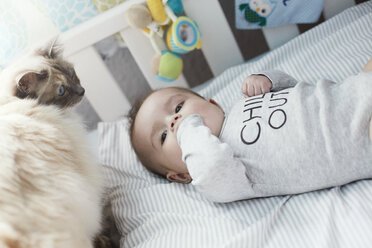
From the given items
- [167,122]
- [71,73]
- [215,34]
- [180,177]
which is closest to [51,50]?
[71,73]

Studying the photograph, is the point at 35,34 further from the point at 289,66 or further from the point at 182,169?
the point at 289,66

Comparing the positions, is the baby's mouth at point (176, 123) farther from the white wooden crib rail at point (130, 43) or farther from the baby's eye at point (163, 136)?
the white wooden crib rail at point (130, 43)

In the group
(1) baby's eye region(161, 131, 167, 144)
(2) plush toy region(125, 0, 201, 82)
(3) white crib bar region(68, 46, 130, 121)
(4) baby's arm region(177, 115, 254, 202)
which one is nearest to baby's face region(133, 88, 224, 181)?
(1) baby's eye region(161, 131, 167, 144)

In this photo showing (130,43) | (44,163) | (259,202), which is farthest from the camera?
(130,43)

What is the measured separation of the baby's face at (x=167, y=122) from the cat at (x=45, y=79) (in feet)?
0.62

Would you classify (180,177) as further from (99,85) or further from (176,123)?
(99,85)

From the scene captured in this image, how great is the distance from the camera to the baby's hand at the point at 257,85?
962 millimetres

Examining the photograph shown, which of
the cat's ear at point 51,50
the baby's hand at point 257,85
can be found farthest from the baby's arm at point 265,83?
the cat's ear at point 51,50

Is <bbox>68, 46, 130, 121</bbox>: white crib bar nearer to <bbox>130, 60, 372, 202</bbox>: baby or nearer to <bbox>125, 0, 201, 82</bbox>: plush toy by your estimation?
<bbox>125, 0, 201, 82</bbox>: plush toy

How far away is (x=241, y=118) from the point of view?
877 mm

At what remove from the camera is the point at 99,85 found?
1336 mm


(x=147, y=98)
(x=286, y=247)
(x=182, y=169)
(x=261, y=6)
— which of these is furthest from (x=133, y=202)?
(x=261, y=6)

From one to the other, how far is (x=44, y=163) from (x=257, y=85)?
550mm

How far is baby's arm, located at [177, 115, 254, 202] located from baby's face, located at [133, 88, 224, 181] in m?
0.11
